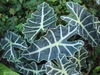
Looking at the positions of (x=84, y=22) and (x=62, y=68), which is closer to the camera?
(x=62, y=68)

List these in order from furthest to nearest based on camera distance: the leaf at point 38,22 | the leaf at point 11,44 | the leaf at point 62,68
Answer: the leaf at point 11,44, the leaf at point 38,22, the leaf at point 62,68

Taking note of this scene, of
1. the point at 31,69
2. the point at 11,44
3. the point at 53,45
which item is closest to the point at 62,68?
the point at 53,45

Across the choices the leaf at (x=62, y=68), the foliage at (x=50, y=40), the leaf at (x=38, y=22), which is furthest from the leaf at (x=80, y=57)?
the leaf at (x=38, y=22)

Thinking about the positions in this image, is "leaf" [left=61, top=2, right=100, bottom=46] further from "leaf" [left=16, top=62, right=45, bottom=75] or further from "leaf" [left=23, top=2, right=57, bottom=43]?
"leaf" [left=16, top=62, right=45, bottom=75]

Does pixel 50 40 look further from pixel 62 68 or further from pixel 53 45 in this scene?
pixel 62 68

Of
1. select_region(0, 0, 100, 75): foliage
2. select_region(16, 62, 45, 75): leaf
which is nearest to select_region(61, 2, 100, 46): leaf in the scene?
select_region(0, 0, 100, 75): foliage

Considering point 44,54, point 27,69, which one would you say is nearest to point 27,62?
point 27,69

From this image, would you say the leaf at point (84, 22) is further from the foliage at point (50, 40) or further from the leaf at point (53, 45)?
the leaf at point (53, 45)
